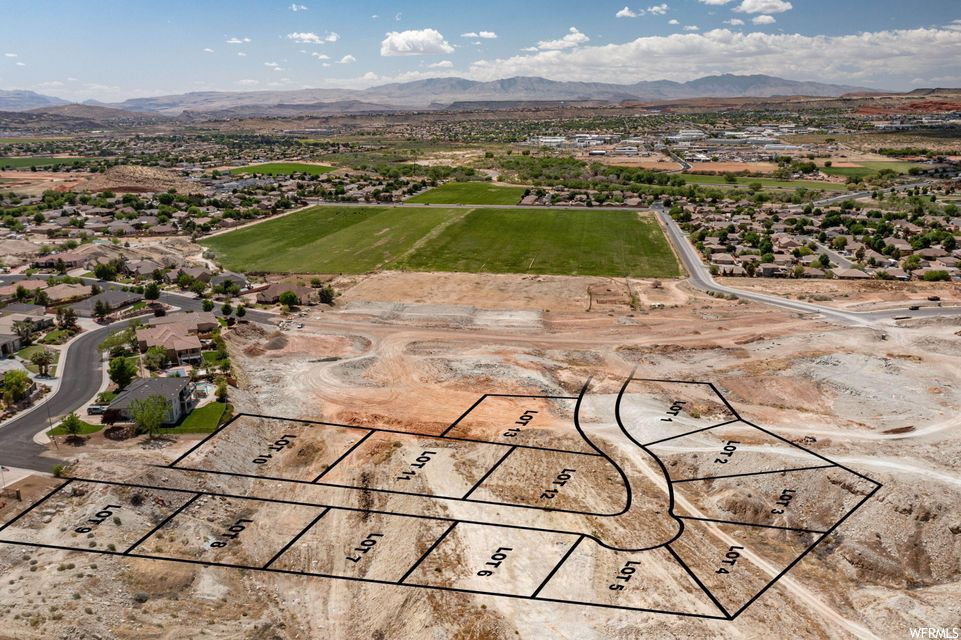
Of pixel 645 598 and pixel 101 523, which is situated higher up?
pixel 101 523

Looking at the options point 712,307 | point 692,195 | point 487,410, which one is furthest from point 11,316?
point 692,195

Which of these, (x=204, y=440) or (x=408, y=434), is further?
(x=408, y=434)

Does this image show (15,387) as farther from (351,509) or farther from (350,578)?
(350,578)

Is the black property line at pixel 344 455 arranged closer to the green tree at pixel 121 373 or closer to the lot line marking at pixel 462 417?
the lot line marking at pixel 462 417

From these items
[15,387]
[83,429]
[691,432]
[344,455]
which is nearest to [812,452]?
[691,432]

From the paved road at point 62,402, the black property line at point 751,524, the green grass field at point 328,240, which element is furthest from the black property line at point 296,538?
the green grass field at point 328,240

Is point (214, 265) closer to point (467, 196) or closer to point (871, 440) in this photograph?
point (467, 196)
